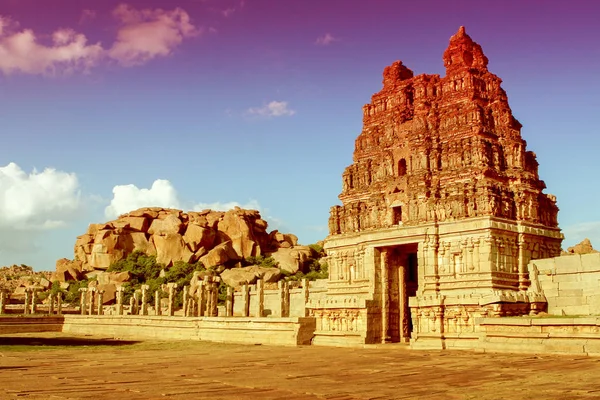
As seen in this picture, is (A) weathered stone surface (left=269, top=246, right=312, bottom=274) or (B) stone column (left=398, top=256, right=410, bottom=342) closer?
(B) stone column (left=398, top=256, right=410, bottom=342)

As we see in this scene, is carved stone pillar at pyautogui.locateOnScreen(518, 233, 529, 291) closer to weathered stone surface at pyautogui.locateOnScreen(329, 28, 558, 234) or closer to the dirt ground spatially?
weathered stone surface at pyautogui.locateOnScreen(329, 28, 558, 234)

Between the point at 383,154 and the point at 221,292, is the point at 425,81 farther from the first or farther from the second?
the point at 221,292

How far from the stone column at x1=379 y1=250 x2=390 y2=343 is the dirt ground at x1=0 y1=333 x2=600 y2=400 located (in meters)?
8.96

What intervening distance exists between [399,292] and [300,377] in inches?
684

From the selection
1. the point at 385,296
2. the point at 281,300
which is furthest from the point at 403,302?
the point at 281,300

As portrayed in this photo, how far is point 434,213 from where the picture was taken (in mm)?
29062

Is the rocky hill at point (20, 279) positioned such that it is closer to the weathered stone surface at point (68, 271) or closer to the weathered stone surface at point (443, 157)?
the weathered stone surface at point (68, 271)

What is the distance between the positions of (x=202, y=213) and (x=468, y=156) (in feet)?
152

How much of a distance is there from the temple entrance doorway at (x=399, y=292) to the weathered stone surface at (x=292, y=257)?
107 ft

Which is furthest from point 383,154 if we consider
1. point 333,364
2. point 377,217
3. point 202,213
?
point 202,213

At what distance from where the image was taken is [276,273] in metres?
59.2

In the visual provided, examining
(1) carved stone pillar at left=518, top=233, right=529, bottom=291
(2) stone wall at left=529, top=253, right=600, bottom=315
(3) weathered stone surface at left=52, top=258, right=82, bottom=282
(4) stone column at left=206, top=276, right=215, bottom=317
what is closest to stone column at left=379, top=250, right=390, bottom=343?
(1) carved stone pillar at left=518, top=233, right=529, bottom=291

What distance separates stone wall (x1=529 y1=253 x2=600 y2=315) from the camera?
948 inches

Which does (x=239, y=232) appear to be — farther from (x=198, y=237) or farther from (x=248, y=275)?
(x=248, y=275)
